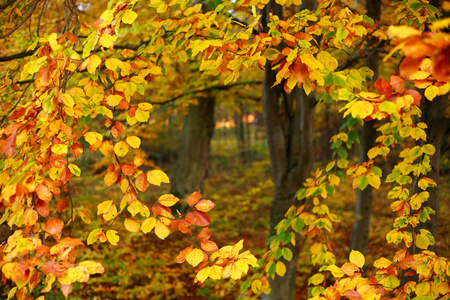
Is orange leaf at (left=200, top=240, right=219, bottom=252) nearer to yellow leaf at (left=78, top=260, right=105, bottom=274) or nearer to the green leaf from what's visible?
yellow leaf at (left=78, top=260, right=105, bottom=274)

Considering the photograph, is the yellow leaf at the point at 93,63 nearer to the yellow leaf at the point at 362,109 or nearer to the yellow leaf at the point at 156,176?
the yellow leaf at the point at 156,176

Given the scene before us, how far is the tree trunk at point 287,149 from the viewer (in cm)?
412

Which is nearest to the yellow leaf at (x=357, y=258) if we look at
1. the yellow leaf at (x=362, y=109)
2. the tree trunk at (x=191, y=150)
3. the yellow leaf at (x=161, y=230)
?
the yellow leaf at (x=362, y=109)

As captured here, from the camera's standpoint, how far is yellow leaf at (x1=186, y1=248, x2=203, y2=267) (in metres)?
1.55

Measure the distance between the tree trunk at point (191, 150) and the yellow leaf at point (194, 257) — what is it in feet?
25.7

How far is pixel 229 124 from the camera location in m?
35.7

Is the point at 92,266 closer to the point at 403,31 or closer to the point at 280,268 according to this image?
the point at 403,31

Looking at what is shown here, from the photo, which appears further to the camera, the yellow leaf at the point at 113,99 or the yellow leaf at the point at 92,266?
the yellow leaf at the point at 113,99

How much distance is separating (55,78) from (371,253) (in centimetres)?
830

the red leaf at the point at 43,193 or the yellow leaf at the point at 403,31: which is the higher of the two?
the yellow leaf at the point at 403,31

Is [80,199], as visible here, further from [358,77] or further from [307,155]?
[358,77]

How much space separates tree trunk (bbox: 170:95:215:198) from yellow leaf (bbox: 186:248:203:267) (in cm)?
784

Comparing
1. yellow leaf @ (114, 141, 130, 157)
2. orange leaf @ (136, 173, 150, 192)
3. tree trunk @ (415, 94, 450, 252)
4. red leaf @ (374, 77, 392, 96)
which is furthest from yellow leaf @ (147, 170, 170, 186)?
tree trunk @ (415, 94, 450, 252)

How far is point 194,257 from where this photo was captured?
1.57 metres
